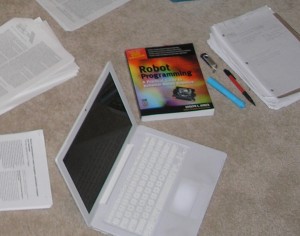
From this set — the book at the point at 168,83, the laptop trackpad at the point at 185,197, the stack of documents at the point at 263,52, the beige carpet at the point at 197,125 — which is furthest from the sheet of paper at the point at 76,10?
the laptop trackpad at the point at 185,197

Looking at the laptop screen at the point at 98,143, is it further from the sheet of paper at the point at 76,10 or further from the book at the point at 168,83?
the sheet of paper at the point at 76,10

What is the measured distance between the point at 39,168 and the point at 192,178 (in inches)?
12.0

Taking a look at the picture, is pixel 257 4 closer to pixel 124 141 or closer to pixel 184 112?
pixel 184 112

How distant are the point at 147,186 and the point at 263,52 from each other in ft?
1.49

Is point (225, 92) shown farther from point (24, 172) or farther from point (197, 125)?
point (24, 172)

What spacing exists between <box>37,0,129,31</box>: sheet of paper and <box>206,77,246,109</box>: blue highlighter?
0.34 m

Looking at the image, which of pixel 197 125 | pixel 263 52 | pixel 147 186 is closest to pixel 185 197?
pixel 147 186

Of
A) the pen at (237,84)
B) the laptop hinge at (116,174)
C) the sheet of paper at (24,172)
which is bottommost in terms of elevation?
the pen at (237,84)

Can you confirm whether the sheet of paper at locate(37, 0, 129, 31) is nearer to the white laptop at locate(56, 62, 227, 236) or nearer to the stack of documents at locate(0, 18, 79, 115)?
the stack of documents at locate(0, 18, 79, 115)

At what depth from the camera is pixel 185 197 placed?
0.91m

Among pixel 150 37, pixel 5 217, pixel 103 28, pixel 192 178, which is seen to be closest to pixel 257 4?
pixel 150 37

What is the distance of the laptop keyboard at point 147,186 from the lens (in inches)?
34.0

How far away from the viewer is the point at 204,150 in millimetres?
972

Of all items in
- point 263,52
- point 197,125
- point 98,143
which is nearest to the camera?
point 98,143
